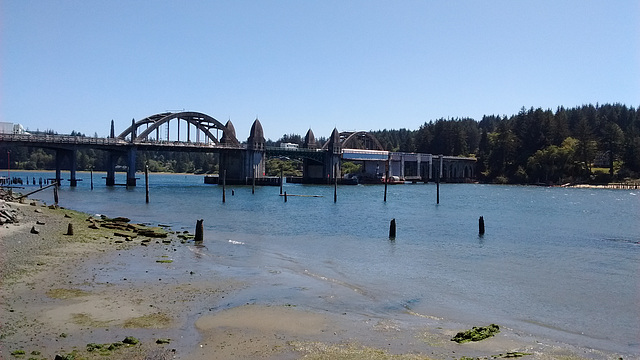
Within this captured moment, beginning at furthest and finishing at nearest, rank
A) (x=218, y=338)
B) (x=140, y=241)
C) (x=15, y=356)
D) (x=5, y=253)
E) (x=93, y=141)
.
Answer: (x=93, y=141), (x=140, y=241), (x=5, y=253), (x=218, y=338), (x=15, y=356)

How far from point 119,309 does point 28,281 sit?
16.4 ft

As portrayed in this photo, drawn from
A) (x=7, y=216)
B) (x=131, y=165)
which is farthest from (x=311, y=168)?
(x=7, y=216)

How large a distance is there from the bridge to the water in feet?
123

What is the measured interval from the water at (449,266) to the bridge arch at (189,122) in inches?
2400

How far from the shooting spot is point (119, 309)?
17578mm

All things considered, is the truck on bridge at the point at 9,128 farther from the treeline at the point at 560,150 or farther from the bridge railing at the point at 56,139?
the treeline at the point at 560,150

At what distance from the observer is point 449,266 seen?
3017cm

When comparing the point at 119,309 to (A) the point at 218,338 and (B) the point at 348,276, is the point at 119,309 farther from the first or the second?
(B) the point at 348,276

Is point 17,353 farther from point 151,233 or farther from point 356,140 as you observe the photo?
point 356,140

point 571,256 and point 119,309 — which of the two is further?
point 571,256

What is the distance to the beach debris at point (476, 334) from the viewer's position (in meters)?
16.2

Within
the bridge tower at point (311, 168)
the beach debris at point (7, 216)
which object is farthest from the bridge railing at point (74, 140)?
the beach debris at point (7, 216)

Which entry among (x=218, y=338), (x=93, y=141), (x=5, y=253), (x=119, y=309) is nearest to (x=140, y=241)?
(x=5, y=253)

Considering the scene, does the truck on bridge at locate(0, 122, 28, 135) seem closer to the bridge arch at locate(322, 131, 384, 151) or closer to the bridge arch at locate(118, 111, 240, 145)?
the bridge arch at locate(118, 111, 240, 145)
